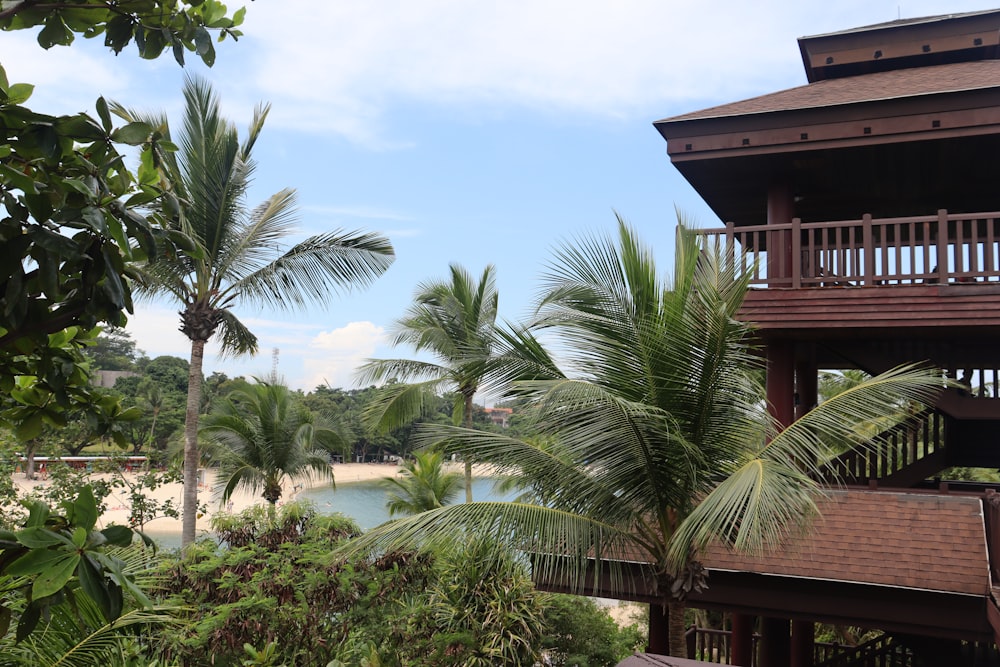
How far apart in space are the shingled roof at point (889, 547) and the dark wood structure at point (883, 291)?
1 centimetres

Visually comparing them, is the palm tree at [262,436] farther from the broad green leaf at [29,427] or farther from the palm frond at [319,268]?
the broad green leaf at [29,427]

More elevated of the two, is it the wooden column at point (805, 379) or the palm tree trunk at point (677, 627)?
the wooden column at point (805, 379)

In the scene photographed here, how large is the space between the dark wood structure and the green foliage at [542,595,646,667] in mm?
3916

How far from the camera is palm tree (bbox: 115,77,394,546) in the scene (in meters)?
13.0

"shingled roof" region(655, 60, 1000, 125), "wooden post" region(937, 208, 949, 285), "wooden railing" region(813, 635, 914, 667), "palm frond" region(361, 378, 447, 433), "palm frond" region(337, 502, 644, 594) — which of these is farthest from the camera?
"palm frond" region(361, 378, 447, 433)

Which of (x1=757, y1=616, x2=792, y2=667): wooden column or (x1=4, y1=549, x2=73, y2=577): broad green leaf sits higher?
(x1=4, y1=549, x2=73, y2=577): broad green leaf

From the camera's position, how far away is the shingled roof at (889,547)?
6.99m

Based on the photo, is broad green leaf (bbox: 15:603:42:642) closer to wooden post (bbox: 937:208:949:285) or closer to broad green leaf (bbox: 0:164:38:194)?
broad green leaf (bbox: 0:164:38:194)

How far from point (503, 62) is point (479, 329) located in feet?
30.7

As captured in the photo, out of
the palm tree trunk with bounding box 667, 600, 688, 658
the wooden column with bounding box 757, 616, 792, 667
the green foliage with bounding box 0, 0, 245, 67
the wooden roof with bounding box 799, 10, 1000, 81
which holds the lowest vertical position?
the wooden column with bounding box 757, 616, 792, 667

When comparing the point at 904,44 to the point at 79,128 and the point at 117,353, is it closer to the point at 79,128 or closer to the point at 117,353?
the point at 79,128

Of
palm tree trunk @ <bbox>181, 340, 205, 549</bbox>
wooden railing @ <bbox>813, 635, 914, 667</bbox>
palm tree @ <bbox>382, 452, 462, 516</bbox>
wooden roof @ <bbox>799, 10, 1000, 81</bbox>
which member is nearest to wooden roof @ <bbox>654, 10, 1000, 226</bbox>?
wooden roof @ <bbox>799, 10, 1000, 81</bbox>

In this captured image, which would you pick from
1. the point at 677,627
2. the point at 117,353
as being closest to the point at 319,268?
the point at 677,627

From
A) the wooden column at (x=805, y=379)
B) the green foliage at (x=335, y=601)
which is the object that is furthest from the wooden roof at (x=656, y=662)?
the wooden column at (x=805, y=379)
